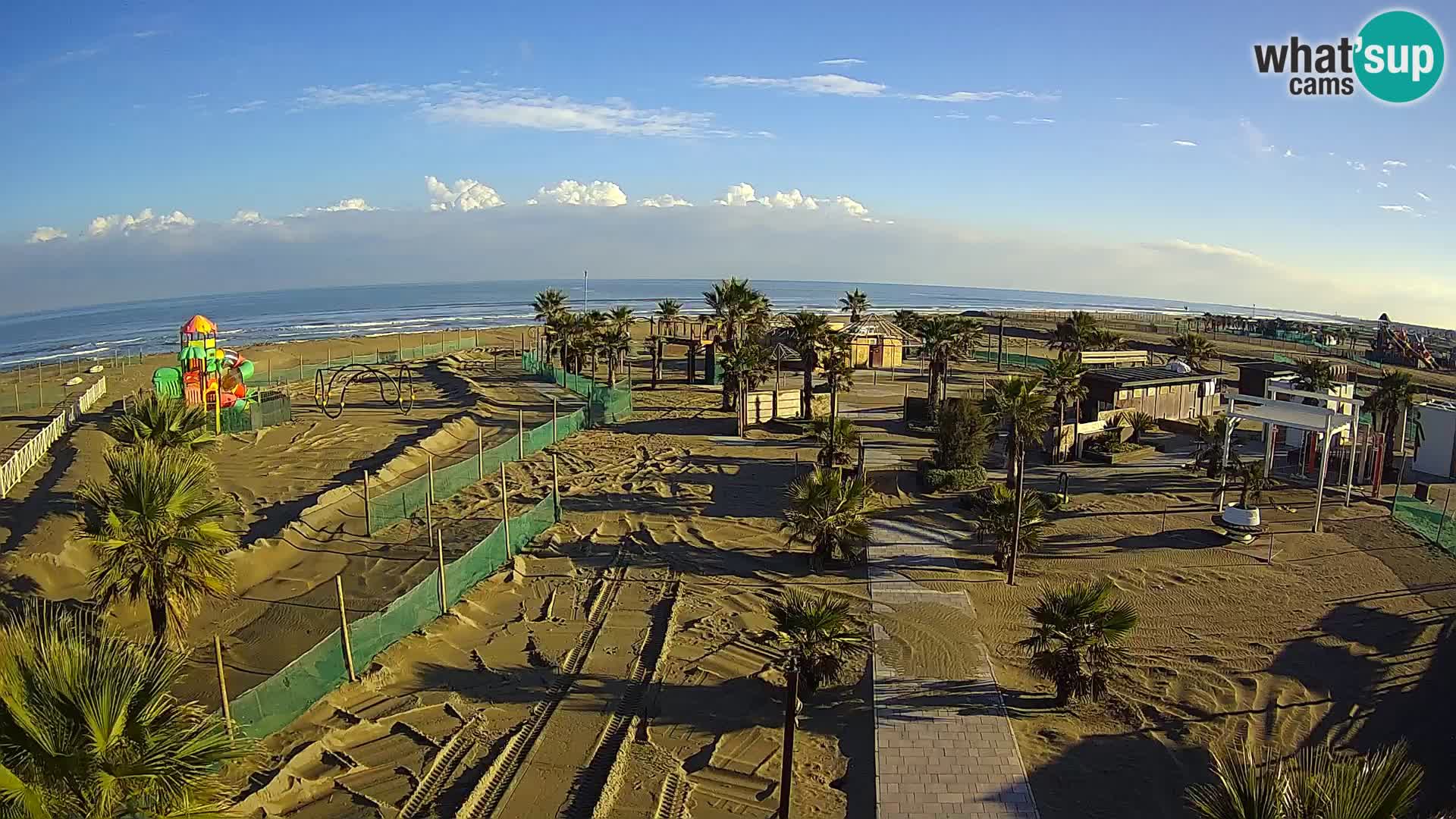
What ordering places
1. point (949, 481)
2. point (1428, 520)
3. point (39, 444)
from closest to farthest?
point (1428, 520) → point (949, 481) → point (39, 444)

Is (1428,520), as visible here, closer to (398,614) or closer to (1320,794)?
(1320,794)

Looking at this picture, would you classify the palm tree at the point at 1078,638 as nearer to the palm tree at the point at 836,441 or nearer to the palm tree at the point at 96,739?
the palm tree at the point at 96,739

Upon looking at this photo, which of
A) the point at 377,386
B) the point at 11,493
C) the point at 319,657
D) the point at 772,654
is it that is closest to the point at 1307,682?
the point at 772,654

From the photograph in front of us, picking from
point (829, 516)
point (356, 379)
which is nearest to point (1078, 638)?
point (829, 516)

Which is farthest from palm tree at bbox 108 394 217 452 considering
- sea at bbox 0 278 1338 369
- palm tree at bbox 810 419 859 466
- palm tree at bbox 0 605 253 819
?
sea at bbox 0 278 1338 369

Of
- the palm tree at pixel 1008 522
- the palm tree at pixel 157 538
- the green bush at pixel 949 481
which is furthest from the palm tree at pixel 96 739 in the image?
the green bush at pixel 949 481

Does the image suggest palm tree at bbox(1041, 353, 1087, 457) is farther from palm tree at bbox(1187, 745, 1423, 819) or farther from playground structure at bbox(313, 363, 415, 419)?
playground structure at bbox(313, 363, 415, 419)
